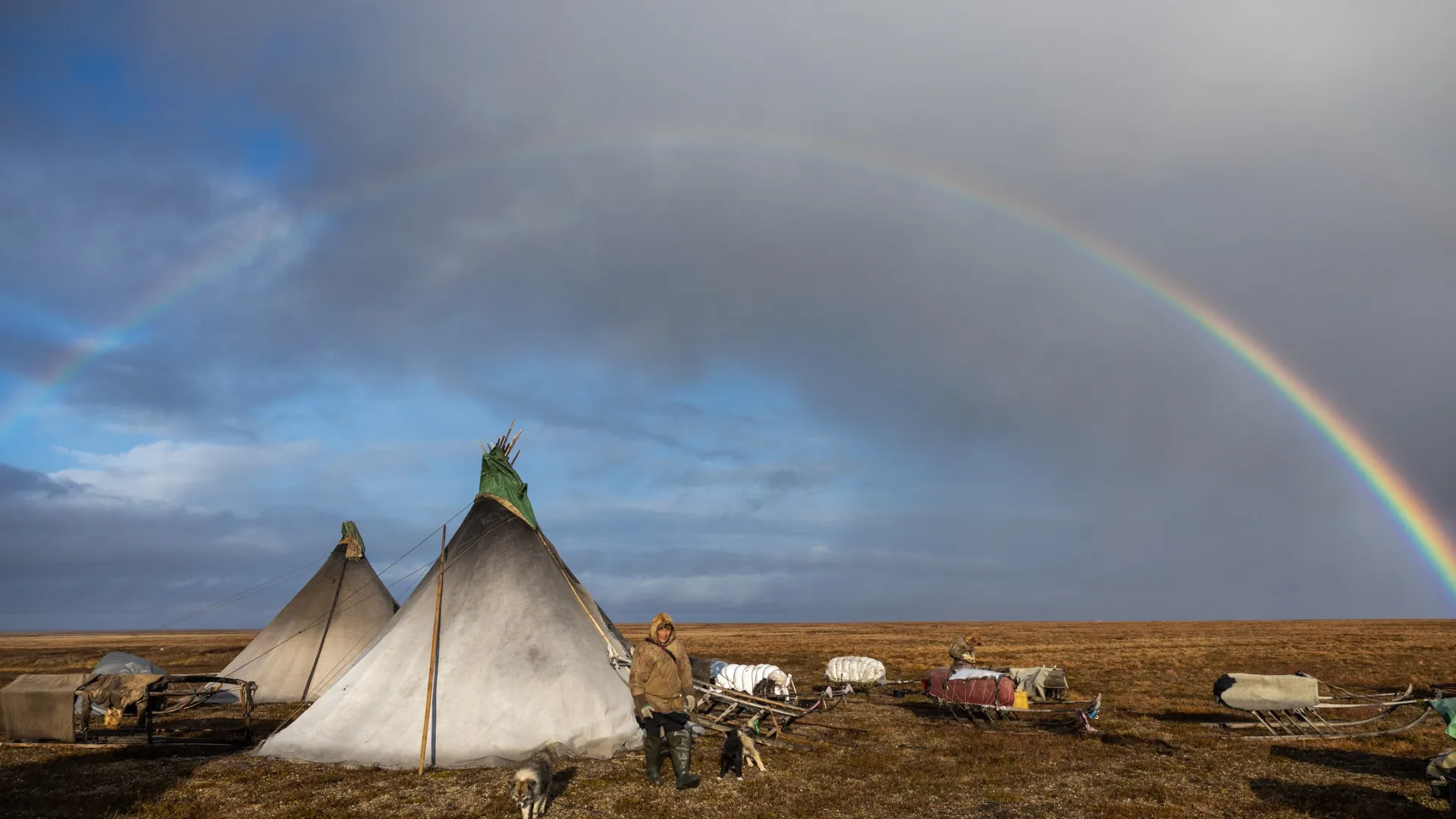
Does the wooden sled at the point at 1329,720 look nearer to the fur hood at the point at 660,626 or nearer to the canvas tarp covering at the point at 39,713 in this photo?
the fur hood at the point at 660,626

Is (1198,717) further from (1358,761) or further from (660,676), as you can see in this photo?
(660,676)

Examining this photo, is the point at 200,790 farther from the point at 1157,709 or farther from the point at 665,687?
the point at 1157,709

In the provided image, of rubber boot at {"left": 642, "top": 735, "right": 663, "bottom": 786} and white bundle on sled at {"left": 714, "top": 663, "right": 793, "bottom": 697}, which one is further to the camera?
white bundle on sled at {"left": 714, "top": 663, "right": 793, "bottom": 697}

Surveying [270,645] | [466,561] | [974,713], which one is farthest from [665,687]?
[270,645]

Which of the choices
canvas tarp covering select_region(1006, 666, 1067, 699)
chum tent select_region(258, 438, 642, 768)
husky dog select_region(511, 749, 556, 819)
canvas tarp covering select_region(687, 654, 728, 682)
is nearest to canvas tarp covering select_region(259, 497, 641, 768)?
chum tent select_region(258, 438, 642, 768)

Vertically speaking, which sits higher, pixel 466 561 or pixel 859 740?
pixel 466 561

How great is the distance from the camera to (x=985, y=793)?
15.0 meters

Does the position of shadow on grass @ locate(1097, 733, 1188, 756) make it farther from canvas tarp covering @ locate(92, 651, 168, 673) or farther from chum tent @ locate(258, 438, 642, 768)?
canvas tarp covering @ locate(92, 651, 168, 673)

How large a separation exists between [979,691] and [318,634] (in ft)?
79.7

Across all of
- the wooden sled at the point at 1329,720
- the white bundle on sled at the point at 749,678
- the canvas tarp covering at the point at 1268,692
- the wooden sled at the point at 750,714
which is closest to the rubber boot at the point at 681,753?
the wooden sled at the point at 750,714

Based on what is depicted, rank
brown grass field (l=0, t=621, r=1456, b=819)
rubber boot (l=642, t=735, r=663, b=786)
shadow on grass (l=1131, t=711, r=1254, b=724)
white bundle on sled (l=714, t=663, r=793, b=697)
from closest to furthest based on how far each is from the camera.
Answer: brown grass field (l=0, t=621, r=1456, b=819), rubber boot (l=642, t=735, r=663, b=786), white bundle on sled (l=714, t=663, r=793, b=697), shadow on grass (l=1131, t=711, r=1254, b=724)

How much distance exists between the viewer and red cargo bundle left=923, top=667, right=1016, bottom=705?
859 inches

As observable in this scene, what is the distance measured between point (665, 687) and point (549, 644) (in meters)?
5.27

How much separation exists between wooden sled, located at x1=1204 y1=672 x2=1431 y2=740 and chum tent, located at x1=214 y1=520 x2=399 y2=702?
28.5 m
